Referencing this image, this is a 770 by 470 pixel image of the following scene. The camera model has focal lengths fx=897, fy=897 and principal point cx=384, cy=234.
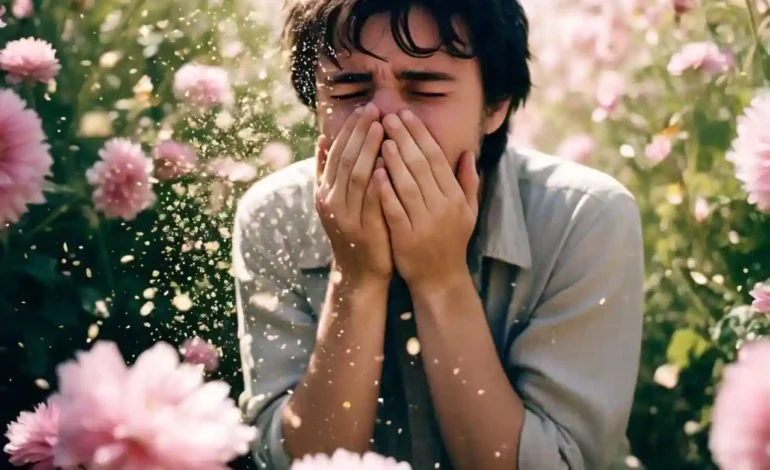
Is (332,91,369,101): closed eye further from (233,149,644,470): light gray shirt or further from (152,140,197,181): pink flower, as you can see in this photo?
(152,140,197,181): pink flower

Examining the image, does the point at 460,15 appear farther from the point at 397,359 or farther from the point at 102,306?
the point at 102,306

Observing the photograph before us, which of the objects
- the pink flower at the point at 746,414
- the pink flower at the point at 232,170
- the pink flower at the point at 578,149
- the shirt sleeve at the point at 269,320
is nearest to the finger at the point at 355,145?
the shirt sleeve at the point at 269,320

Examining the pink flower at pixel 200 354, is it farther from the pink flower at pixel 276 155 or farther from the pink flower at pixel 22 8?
the pink flower at pixel 22 8

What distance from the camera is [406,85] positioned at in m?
1.00

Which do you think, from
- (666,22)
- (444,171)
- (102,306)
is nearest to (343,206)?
(444,171)

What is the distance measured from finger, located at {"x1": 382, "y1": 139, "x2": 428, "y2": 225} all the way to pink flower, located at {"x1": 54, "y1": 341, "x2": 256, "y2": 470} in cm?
55

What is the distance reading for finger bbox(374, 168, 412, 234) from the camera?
97 cm

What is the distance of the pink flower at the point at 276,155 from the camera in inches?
60.9

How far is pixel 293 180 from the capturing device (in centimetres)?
126

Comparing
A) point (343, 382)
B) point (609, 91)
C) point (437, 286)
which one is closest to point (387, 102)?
point (437, 286)

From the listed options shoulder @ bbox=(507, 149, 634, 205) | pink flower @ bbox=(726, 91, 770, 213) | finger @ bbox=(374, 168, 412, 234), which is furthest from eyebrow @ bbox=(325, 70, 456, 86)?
pink flower @ bbox=(726, 91, 770, 213)

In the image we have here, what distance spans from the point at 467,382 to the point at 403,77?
13.5 inches

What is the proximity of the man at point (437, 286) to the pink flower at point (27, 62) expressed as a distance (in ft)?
1.08

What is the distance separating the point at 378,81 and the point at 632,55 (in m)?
0.91
